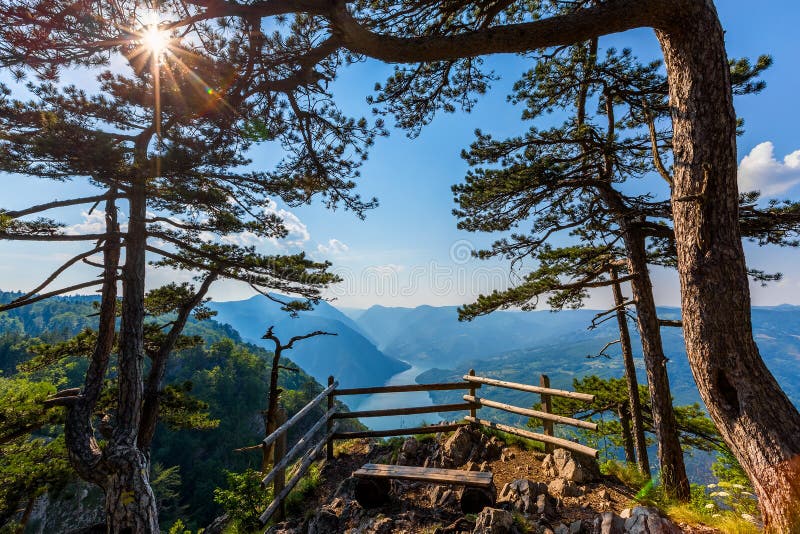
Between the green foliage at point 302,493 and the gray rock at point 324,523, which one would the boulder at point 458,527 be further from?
the green foliage at point 302,493

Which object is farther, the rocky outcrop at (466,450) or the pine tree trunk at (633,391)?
the pine tree trunk at (633,391)

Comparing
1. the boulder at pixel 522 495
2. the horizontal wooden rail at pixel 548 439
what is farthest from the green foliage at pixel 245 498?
the horizontal wooden rail at pixel 548 439

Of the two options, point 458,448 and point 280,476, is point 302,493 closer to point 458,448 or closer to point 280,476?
point 280,476

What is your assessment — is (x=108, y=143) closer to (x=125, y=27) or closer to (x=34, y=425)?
(x=125, y=27)

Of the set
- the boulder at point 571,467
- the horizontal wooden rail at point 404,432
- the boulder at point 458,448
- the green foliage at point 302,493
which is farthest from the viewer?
the horizontal wooden rail at point 404,432

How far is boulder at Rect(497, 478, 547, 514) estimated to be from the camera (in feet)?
13.5

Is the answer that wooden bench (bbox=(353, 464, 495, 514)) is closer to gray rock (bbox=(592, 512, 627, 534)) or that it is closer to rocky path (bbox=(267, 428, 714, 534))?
rocky path (bbox=(267, 428, 714, 534))

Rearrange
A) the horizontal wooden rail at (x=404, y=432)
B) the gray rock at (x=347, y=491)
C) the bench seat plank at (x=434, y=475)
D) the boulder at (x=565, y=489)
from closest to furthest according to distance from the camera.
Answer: the bench seat plank at (x=434, y=475) < the boulder at (x=565, y=489) < the gray rock at (x=347, y=491) < the horizontal wooden rail at (x=404, y=432)

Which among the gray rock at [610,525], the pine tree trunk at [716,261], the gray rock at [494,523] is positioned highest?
the pine tree trunk at [716,261]

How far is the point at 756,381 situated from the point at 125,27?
7.47 meters

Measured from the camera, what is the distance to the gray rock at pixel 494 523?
3.40 meters

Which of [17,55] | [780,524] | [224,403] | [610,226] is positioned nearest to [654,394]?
[610,226]

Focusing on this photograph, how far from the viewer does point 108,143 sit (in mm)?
5289

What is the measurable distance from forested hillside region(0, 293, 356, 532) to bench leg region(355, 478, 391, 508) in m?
6.62
